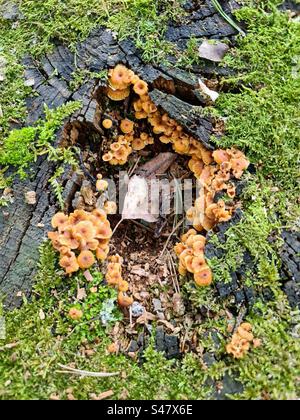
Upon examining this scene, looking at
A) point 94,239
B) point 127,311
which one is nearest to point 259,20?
point 94,239

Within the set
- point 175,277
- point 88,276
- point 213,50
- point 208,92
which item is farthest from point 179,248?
point 213,50

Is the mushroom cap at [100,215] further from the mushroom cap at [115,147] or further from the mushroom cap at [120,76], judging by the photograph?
the mushroom cap at [120,76]

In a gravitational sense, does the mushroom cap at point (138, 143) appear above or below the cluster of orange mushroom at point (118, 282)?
above

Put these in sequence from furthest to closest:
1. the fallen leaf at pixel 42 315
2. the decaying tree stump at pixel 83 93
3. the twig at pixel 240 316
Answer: the decaying tree stump at pixel 83 93
the fallen leaf at pixel 42 315
the twig at pixel 240 316

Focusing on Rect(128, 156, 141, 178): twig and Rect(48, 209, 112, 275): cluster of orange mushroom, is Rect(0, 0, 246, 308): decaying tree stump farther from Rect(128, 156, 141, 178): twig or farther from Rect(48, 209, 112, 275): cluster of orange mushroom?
Rect(128, 156, 141, 178): twig

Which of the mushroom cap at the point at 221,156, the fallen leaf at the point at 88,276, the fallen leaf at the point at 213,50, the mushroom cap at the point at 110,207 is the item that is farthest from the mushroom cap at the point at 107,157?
the fallen leaf at the point at 213,50

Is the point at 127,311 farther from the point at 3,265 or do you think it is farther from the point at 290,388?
the point at 290,388

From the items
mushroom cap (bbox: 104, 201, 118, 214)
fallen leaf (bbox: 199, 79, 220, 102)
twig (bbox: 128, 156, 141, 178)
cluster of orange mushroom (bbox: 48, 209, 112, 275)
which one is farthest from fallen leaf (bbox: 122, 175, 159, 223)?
fallen leaf (bbox: 199, 79, 220, 102)
